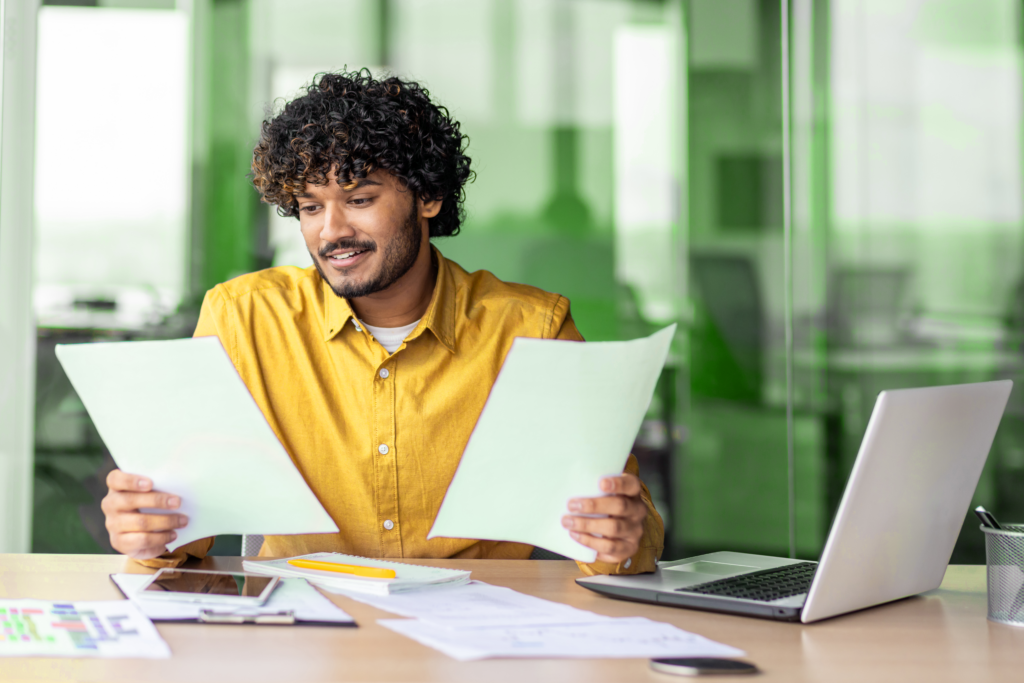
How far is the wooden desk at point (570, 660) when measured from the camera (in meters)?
0.76

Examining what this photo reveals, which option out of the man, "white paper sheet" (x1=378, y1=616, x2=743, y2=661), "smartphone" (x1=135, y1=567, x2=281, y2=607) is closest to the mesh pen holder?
"white paper sheet" (x1=378, y1=616, x2=743, y2=661)

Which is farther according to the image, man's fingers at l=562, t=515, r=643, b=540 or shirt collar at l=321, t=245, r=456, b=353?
shirt collar at l=321, t=245, r=456, b=353

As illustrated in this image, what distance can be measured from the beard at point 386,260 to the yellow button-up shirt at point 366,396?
40mm

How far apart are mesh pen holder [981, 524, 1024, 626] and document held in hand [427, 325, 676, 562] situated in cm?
41

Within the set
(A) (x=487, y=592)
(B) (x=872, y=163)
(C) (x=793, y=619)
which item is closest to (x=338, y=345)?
(A) (x=487, y=592)

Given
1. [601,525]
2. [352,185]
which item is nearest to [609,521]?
[601,525]

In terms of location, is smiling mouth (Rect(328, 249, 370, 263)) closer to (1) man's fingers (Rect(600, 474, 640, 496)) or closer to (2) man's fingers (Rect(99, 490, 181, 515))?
(2) man's fingers (Rect(99, 490, 181, 515))

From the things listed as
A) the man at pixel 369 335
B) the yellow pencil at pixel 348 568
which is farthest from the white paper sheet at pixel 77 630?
the man at pixel 369 335

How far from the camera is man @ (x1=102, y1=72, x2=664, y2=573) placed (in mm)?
1531

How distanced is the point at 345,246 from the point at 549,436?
0.74 metres

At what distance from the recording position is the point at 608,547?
109cm

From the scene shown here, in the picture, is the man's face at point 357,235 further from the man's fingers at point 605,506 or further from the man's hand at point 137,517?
the man's fingers at point 605,506

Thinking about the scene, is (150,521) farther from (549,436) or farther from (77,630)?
(549,436)

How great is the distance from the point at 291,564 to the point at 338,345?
511mm
